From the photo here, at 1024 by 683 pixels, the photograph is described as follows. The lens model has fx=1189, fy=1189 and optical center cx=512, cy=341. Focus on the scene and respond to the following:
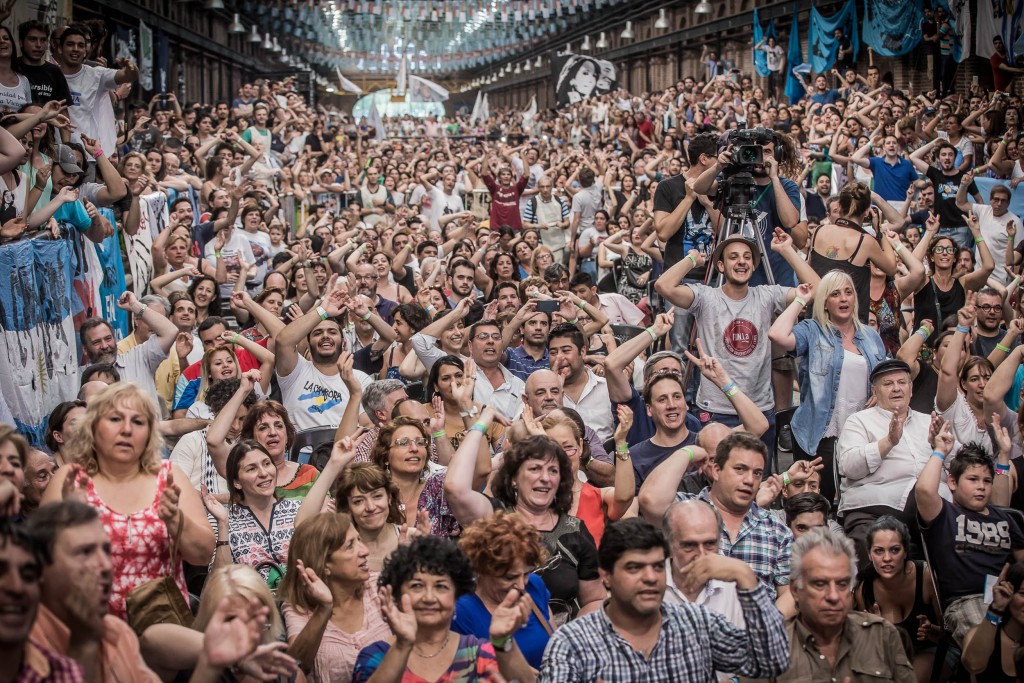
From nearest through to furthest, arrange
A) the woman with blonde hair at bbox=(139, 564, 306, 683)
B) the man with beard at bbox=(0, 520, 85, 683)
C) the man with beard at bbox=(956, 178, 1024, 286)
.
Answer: the man with beard at bbox=(0, 520, 85, 683), the woman with blonde hair at bbox=(139, 564, 306, 683), the man with beard at bbox=(956, 178, 1024, 286)

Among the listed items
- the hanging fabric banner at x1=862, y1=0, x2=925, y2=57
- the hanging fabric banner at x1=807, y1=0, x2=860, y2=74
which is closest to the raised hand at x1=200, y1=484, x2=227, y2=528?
the hanging fabric banner at x1=862, y1=0, x2=925, y2=57

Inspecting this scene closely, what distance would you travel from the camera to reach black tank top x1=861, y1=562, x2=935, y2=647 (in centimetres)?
533

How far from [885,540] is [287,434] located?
9.33 feet

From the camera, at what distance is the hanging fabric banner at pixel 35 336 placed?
6645 mm

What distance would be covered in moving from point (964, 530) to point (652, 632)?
2.46m

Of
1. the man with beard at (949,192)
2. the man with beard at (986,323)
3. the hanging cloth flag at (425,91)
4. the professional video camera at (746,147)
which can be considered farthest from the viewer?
the hanging cloth flag at (425,91)

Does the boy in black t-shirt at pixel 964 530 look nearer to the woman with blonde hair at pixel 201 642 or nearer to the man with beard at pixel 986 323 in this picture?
the man with beard at pixel 986 323

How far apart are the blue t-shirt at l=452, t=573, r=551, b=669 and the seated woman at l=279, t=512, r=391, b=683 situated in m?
0.29

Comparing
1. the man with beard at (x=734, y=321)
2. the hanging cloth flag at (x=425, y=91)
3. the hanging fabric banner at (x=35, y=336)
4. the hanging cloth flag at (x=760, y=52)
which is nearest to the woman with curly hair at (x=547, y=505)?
the man with beard at (x=734, y=321)

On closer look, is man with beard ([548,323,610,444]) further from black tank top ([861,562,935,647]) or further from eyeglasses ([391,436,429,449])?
black tank top ([861,562,935,647])

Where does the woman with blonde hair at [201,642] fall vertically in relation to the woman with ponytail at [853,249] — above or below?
below

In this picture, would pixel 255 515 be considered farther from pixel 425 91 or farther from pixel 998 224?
pixel 425 91

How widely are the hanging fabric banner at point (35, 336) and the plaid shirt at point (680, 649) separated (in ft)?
13.4

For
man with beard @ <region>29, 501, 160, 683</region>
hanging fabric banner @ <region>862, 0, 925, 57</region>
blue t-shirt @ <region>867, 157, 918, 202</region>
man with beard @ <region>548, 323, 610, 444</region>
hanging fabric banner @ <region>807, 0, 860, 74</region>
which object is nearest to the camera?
man with beard @ <region>29, 501, 160, 683</region>
